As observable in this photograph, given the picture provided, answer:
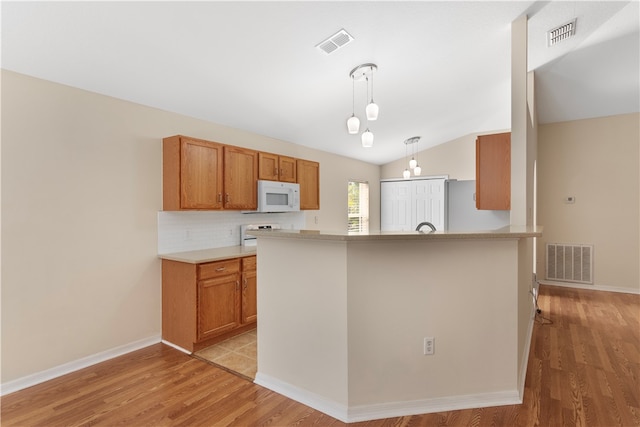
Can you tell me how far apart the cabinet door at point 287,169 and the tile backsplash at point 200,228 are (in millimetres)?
606

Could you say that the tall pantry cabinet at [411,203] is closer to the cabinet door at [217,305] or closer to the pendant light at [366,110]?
the pendant light at [366,110]

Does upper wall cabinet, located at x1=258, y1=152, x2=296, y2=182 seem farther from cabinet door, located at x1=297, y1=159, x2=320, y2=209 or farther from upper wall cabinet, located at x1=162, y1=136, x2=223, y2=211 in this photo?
upper wall cabinet, located at x1=162, y1=136, x2=223, y2=211

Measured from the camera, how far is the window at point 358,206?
661 cm

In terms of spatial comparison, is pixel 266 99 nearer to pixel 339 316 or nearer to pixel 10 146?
pixel 10 146

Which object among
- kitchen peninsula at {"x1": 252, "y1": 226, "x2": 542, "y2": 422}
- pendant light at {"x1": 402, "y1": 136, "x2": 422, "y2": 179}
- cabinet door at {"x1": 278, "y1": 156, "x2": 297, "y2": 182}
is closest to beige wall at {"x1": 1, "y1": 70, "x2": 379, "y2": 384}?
cabinet door at {"x1": 278, "y1": 156, "x2": 297, "y2": 182}

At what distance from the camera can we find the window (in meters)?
6.61

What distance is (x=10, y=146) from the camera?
2432 millimetres

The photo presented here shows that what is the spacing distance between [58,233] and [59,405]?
4.25ft

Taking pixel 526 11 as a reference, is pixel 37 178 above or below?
below

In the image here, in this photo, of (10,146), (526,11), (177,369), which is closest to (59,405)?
(177,369)

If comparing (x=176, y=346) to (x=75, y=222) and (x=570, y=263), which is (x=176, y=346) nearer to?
(x=75, y=222)

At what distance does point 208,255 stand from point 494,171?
3258 mm

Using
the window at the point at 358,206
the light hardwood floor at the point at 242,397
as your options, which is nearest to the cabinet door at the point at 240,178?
the light hardwood floor at the point at 242,397

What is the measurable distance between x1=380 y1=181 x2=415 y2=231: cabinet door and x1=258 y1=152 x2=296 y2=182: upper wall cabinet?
3.31 meters
